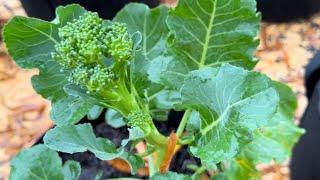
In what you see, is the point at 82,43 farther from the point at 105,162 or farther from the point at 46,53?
the point at 105,162

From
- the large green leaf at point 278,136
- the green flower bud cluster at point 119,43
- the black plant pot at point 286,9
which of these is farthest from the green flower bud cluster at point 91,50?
the black plant pot at point 286,9

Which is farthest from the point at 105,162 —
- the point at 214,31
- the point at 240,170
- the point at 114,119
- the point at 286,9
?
the point at 286,9

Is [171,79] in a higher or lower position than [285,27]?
higher

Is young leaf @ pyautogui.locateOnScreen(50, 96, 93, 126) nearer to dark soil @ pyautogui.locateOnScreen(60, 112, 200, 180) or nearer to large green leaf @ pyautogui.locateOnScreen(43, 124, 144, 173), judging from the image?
large green leaf @ pyautogui.locateOnScreen(43, 124, 144, 173)

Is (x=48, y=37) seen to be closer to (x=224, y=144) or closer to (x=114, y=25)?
(x=114, y=25)

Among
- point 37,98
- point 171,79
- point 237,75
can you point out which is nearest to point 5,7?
point 37,98

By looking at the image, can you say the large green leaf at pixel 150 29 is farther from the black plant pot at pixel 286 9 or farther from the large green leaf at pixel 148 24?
the black plant pot at pixel 286 9
